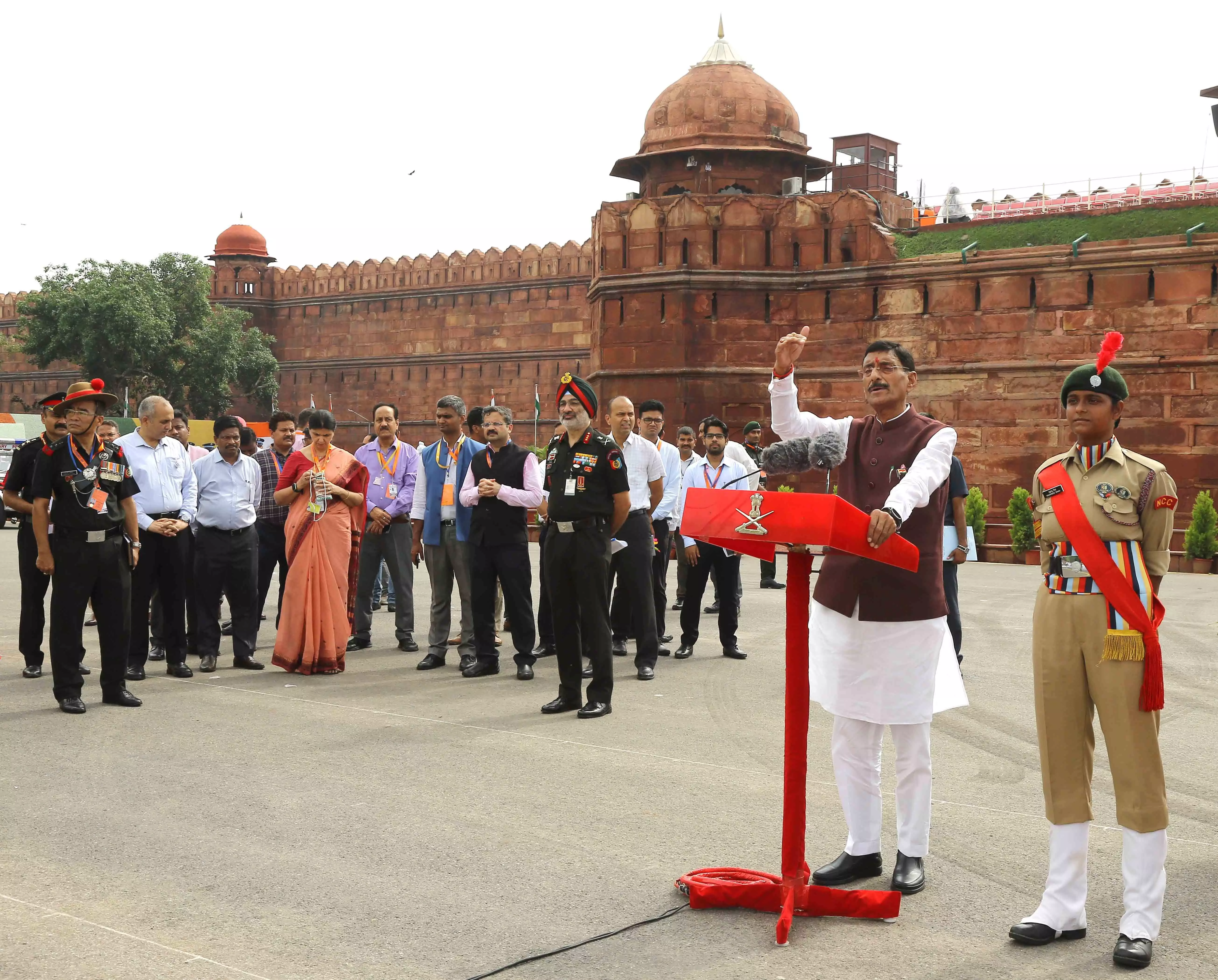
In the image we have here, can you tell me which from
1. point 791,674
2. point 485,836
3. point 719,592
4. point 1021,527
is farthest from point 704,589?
point 1021,527

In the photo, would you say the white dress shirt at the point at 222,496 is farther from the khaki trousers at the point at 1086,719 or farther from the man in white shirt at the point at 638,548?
the khaki trousers at the point at 1086,719

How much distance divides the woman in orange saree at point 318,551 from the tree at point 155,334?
123 feet

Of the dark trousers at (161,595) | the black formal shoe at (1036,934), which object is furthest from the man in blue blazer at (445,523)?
the black formal shoe at (1036,934)

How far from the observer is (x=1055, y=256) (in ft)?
69.1

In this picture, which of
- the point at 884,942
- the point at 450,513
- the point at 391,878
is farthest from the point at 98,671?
the point at 884,942

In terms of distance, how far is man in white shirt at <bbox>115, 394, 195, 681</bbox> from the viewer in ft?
24.0

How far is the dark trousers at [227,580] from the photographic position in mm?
7793

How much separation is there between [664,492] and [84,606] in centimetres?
406

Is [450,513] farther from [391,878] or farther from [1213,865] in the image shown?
[1213,865]

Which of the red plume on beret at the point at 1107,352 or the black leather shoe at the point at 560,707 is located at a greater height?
the red plume on beret at the point at 1107,352

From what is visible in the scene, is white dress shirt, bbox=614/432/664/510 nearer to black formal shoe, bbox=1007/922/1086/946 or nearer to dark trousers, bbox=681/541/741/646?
dark trousers, bbox=681/541/741/646

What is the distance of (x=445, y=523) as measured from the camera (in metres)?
8.41

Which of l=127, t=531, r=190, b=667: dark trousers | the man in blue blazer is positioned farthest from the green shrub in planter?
l=127, t=531, r=190, b=667: dark trousers

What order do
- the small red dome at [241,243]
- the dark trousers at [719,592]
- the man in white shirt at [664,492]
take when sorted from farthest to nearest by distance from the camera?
the small red dome at [241,243] < the man in white shirt at [664,492] < the dark trousers at [719,592]
